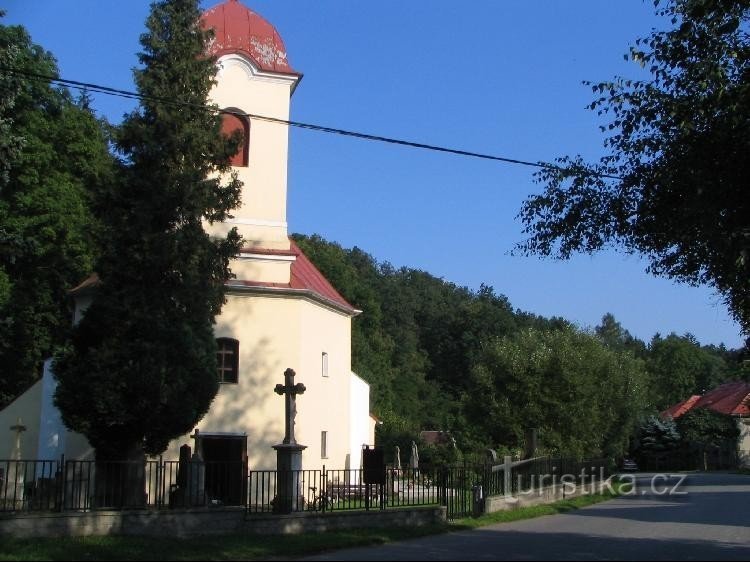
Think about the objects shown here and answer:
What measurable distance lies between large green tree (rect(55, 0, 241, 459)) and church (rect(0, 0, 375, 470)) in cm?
401

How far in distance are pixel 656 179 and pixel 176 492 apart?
10.2m

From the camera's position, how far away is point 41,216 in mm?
29969

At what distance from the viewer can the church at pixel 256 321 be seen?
23.0m

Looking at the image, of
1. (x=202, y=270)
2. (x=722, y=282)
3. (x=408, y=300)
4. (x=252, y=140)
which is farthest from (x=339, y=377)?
(x=408, y=300)

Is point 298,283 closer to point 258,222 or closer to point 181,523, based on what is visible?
point 258,222

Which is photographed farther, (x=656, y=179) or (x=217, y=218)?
(x=217, y=218)

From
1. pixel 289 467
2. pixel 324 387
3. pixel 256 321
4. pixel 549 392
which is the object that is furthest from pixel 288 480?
pixel 549 392

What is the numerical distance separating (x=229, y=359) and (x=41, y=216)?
1128 cm

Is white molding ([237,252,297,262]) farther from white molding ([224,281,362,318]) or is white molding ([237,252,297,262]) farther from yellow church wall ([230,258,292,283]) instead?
white molding ([224,281,362,318])

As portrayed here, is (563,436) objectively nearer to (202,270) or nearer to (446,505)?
(446,505)

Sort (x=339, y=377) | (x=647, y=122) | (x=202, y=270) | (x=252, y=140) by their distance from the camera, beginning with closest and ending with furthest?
(x=647, y=122)
(x=202, y=270)
(x=252, y=140)
(x=339, y=377)

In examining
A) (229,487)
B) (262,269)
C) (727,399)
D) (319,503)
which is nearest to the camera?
(229,487)

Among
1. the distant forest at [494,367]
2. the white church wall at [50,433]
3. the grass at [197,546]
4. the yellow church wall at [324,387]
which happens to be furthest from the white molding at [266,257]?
the distant forest at [494,367]

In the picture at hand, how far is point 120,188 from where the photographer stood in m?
18.1
